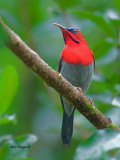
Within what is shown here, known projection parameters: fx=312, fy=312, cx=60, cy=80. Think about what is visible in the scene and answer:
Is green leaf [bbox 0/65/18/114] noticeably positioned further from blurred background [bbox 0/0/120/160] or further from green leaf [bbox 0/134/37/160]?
green leaf [bbox 0/134/37/160]

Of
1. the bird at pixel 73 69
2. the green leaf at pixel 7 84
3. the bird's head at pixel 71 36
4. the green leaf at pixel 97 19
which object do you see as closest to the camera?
the green leaf at pixel 7 84

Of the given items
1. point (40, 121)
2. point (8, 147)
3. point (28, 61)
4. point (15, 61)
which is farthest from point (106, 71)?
point (28, 61)

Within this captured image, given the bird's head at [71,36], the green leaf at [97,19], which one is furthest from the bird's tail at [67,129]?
the green leaf at [97,19]

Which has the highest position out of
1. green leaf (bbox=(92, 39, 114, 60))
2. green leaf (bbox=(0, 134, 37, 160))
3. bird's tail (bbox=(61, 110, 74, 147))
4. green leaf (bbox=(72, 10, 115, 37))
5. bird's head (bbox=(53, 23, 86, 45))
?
bird's head (bbox=(53, 23, 86, 45))

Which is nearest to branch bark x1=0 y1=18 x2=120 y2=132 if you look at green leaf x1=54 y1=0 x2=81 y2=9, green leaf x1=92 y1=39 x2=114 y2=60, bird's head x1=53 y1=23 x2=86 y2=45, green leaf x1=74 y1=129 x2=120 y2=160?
green leaf x1=74 y1=129 x2=120 y2=160

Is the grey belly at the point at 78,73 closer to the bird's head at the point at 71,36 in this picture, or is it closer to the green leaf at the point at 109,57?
the green leaf at the point at 109,57

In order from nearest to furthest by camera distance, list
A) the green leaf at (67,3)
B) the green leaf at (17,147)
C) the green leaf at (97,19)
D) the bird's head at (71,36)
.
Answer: the green leaf at (17,147) < the green leaf at (97,19) < the green leaf at (67,3) < the bird's head at (71,36)

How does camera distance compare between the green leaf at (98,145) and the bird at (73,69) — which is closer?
the green leaf at (98,145)

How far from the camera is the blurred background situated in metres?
3.22

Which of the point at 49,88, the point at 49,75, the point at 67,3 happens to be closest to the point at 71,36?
the point at 67,3

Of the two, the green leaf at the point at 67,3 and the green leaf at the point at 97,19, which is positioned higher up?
the green leaf at the point at 67,3

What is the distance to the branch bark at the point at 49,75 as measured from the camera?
213cm

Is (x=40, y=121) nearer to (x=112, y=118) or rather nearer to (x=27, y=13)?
(x=27, y=13)

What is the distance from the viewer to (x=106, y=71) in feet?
17.2
